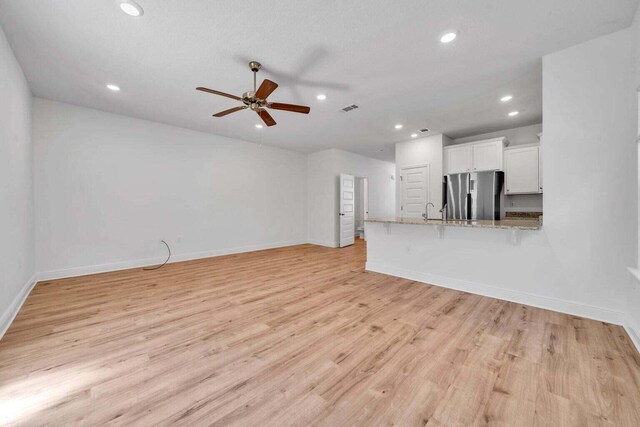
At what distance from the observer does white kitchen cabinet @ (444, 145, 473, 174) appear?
5352mm

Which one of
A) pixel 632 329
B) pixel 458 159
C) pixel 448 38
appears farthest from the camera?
pixel 458 159

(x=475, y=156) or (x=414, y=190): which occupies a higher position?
(x=475, y=156)

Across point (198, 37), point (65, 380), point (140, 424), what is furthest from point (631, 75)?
point (65, 380)

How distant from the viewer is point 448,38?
2.45m

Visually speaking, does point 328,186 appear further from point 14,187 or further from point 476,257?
point 14,187

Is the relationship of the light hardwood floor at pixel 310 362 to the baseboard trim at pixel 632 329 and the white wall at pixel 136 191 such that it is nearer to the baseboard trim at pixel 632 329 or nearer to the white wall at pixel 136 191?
the baseboard trim at pixel 632 329

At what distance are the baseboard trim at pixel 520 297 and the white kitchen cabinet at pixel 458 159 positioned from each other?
2.96 m

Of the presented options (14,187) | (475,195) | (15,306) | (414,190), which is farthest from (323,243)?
(14,187)

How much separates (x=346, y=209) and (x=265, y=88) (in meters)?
4.94

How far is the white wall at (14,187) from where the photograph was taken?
2.39m

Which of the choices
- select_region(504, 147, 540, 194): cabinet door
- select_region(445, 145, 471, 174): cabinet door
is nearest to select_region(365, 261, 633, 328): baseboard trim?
select_region(504, 147, 540, 194): cabinet door

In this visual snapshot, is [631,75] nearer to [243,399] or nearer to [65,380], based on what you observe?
[243,399]

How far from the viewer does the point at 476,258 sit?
335cm

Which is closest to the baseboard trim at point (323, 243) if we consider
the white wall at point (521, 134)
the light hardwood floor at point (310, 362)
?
the light hardwood floor at point (310, 362)
